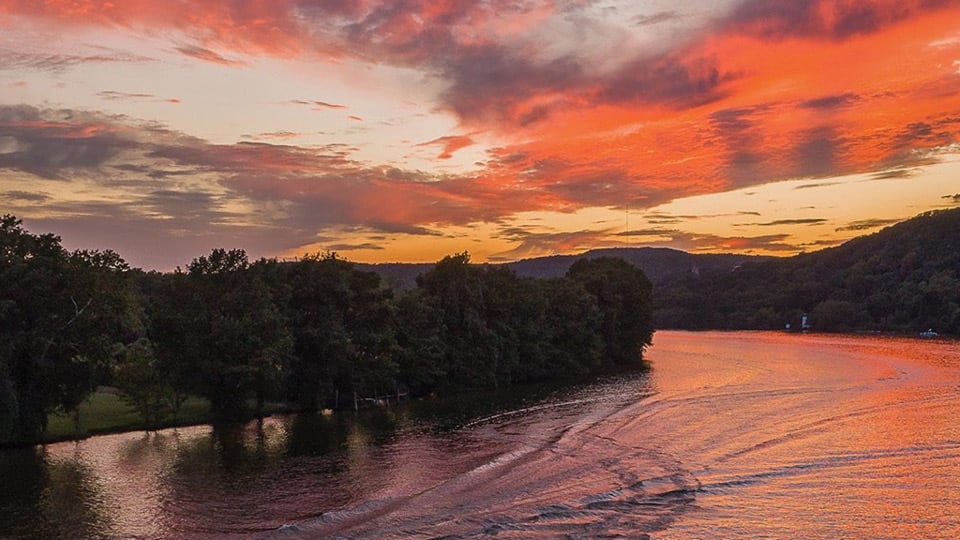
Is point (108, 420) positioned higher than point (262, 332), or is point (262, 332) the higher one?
point (262, 332)

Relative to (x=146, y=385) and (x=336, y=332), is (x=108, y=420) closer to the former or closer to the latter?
(x=146, y=385)

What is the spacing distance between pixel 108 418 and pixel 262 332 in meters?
12.8

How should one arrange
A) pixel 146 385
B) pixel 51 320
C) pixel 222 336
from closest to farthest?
pixel 51 320 < pixel 146 385 < pixel 222 336

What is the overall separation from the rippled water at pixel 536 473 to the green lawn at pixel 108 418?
204cm

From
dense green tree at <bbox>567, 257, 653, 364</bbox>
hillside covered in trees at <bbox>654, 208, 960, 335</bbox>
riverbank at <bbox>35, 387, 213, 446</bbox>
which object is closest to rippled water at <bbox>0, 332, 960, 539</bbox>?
riverbank at <bbox>35, 387, 213, 446</bbox>

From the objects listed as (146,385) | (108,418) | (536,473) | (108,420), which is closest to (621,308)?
(146,385)

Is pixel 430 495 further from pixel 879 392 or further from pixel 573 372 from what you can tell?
pixel 573 372

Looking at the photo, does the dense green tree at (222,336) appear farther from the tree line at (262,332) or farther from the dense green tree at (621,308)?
the dense green tree at (621,308)

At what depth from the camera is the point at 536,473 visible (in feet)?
132

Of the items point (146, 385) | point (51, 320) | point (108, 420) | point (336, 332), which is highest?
point (51, 320)

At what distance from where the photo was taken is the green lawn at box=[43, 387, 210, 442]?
5203 cm

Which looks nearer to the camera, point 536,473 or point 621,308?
point 536,473

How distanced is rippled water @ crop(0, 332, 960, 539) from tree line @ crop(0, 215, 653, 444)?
14.2 feet

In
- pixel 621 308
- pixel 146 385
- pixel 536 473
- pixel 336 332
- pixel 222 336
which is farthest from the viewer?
pixel 621 308
